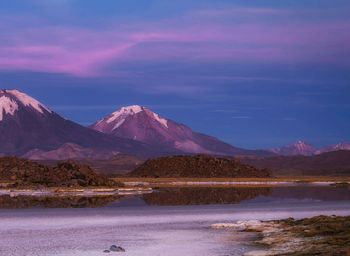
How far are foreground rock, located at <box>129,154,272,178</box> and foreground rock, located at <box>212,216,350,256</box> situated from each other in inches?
3345

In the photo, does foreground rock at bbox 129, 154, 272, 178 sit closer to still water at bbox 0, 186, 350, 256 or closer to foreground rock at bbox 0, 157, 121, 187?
foreground rock at bbox 0, 157, 121, 187

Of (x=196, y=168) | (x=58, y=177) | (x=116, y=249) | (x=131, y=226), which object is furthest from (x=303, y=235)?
(x=196, y=168)

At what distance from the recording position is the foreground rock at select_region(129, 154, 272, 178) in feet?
376

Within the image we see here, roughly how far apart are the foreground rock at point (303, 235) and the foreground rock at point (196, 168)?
84952 mm

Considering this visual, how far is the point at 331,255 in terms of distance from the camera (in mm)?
17828

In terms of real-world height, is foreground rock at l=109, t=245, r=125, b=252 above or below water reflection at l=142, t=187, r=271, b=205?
below

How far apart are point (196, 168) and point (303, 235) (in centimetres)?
9309

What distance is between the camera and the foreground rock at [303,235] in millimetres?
19828

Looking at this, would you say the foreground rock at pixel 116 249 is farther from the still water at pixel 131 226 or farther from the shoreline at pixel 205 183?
the shoreline at pixel 205 183

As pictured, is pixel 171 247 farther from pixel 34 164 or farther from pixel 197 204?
pixel 34 164

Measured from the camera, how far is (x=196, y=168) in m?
117

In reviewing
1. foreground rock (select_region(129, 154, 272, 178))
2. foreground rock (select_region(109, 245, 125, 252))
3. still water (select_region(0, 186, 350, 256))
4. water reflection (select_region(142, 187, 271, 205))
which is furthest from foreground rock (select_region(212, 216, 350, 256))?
foreground rock (select_region(129, 154, 272, 178))

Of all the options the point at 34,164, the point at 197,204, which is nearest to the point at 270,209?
the point at 197,204

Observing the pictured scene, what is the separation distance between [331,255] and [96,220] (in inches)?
684
